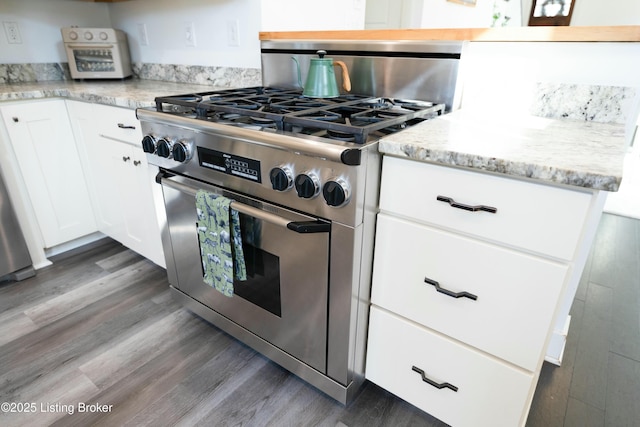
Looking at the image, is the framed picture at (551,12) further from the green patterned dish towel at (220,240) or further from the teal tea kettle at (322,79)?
the green patterned dish towel at (220,240)

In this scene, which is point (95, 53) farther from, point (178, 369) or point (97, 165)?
point (178, 369)

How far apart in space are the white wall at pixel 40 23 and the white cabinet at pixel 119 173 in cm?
65

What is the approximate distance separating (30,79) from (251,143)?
78.2 inches

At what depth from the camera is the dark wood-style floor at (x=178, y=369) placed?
1.20 meters

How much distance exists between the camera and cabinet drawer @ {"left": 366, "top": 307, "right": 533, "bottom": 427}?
0.93 m

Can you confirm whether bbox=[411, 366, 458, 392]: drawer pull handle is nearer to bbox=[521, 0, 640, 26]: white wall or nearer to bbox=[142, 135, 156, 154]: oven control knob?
bbox=[142, 135, 156, 154]: oven control knob

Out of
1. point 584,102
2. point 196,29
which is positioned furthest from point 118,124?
point 584,102

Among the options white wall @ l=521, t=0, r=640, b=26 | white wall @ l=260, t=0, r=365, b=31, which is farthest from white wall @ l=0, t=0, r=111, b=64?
white wall @ l=521, t=0, r=640, b=26

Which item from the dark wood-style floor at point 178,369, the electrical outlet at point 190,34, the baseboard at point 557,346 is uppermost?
the electrical outlet at point 190,34

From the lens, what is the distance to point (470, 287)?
912 mm

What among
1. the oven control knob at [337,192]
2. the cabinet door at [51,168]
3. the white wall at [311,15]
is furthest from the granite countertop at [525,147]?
the cabinet door at [51,168]

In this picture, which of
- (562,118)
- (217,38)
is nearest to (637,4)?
(562,118)

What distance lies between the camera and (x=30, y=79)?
2.18 m

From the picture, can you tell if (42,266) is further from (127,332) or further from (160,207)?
(160,207)
